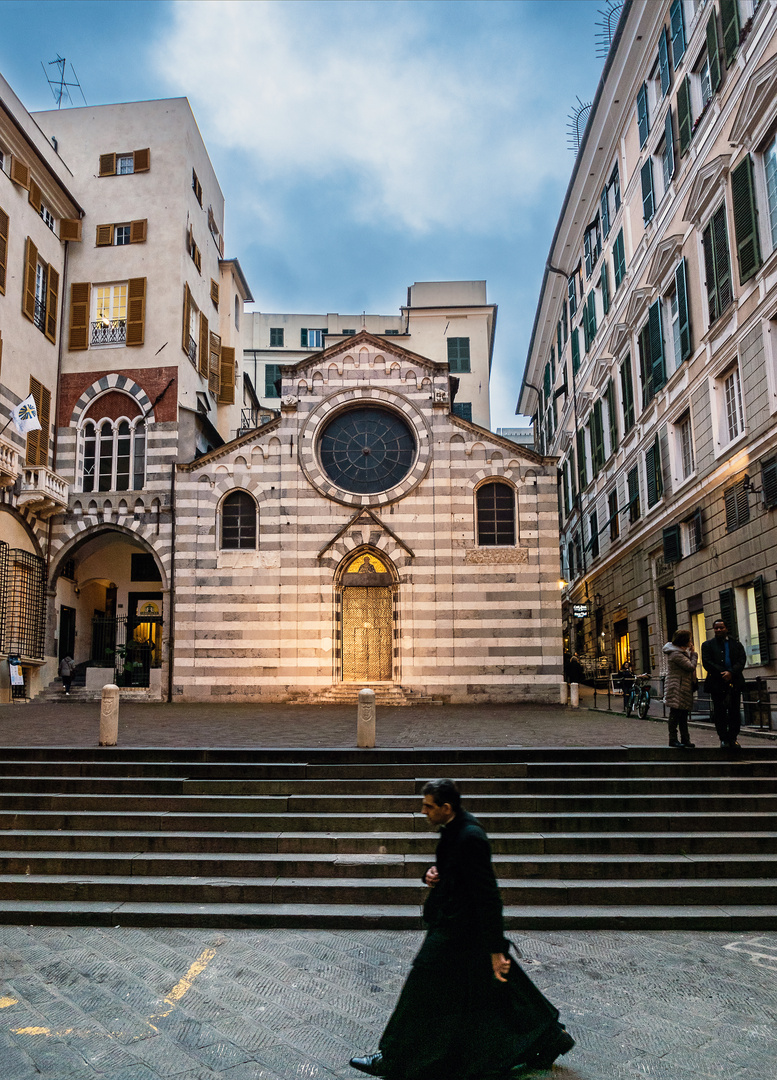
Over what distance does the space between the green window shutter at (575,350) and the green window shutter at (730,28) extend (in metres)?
17.6

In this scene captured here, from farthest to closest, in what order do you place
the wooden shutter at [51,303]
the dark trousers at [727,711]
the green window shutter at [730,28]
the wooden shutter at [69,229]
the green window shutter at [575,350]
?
the green window shutter at [575,350] → the wooden shutter at [69,229] → the wooden shutter at [51,303] → the green window shutter at [730,28] → the dark trousers at [727,711]

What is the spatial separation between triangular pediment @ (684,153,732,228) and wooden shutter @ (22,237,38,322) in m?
19.5

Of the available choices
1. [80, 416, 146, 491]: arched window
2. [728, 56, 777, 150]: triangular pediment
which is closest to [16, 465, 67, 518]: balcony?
[80, 416, 146, 491]: arched window

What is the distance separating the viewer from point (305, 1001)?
21.5 ft

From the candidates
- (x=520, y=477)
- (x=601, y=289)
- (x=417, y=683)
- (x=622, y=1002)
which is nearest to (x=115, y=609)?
(x=417, y=683)

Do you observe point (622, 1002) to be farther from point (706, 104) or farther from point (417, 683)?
point (706, 104)

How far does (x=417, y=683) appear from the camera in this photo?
25500 mm

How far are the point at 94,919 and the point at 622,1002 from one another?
5.19 metres

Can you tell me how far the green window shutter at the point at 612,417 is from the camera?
3081 centimetres

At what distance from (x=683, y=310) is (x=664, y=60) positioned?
7259 mm

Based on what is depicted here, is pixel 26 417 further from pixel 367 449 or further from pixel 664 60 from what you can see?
pixel 664 60

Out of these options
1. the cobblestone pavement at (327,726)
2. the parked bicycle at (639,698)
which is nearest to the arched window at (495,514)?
the cobblestone pavement at (327,726)

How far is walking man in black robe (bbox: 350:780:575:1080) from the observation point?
504 cm

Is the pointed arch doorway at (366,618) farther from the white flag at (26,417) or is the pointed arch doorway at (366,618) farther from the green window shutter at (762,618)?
the green window shutter at (762,618)
